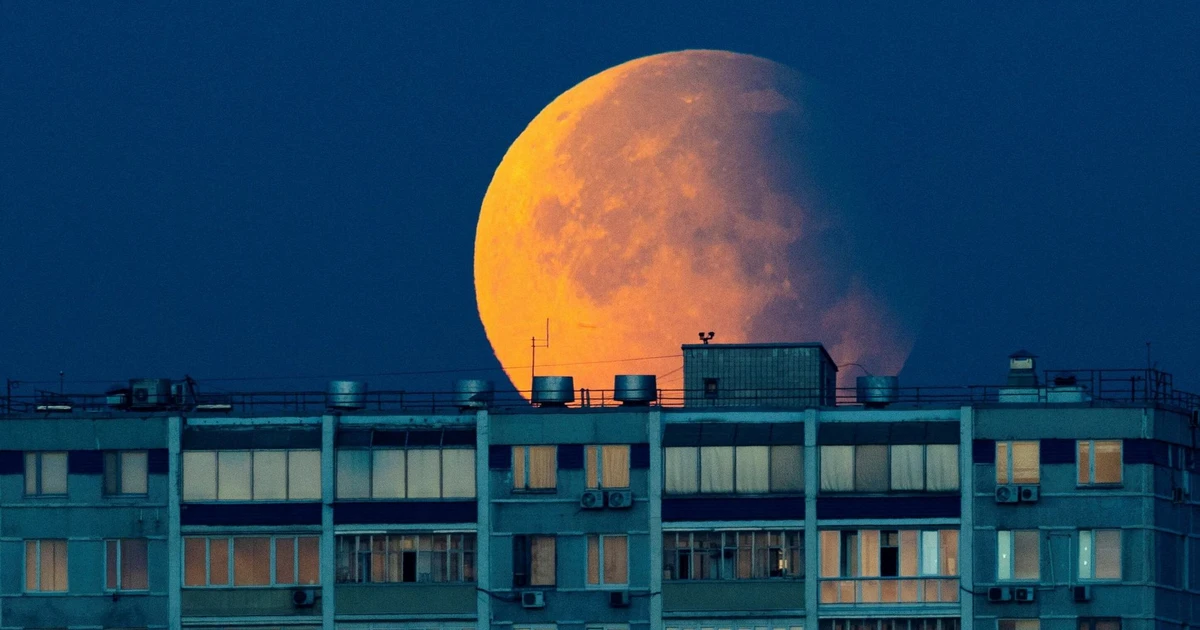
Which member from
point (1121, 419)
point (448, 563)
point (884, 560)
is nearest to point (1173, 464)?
point (1121, 419)

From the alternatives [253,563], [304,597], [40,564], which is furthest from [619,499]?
[40,564]

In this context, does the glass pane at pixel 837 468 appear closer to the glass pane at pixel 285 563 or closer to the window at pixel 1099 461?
the window at pixel 1099 461

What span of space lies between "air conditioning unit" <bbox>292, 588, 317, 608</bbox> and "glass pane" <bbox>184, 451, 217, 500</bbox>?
5294 millimetres

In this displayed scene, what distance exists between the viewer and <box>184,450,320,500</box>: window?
405ft

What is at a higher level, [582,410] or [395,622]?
[582,410]

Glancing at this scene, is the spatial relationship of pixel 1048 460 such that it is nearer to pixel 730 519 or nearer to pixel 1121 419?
pixel 1121 419

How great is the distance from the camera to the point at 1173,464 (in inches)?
4820

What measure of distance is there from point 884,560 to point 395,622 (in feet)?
65.0

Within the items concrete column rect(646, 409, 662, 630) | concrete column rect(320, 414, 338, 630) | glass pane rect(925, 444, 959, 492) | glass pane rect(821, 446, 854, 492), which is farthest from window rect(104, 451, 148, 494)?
glass pane rect(925, 444, 959, 492)

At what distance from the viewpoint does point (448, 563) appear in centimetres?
12269

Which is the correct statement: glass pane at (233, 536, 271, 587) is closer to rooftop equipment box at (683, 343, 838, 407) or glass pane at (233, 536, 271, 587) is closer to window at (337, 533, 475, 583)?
window at (337, 533, 475, 583)

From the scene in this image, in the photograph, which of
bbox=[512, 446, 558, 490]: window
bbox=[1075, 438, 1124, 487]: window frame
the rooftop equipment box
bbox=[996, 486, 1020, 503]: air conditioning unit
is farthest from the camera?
the rooftop equipment box

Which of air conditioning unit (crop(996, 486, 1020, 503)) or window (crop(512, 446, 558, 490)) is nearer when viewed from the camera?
air conditioning unit (crop(996, 486, 1020, 503))

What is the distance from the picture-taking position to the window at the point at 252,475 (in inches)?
4860
